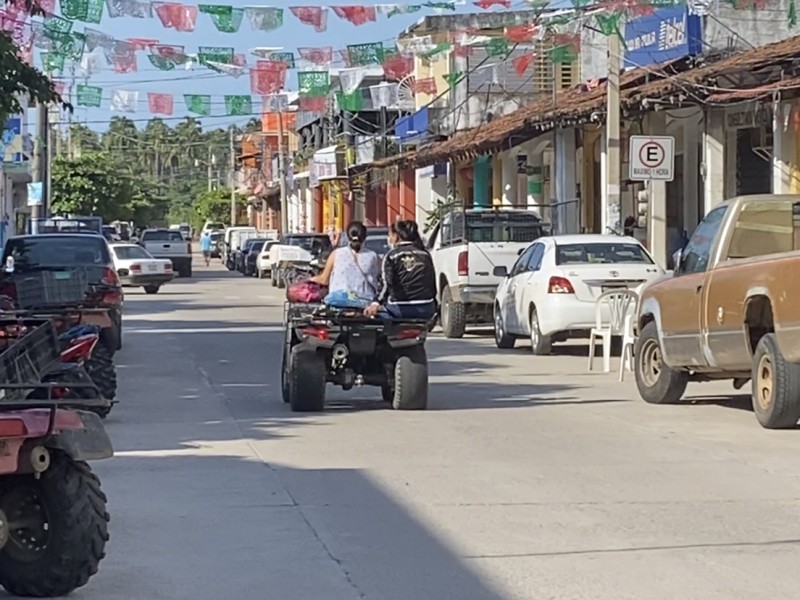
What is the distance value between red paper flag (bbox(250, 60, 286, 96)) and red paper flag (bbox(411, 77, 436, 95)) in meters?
13.9

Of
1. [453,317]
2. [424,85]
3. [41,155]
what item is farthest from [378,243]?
[453,317]

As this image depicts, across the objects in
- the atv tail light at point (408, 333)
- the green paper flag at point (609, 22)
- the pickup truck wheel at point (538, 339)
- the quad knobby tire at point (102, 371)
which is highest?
the green paper flag at point (609, 22)

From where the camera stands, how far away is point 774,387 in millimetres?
12742

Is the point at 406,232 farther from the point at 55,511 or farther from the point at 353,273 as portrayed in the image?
the point at 55,511

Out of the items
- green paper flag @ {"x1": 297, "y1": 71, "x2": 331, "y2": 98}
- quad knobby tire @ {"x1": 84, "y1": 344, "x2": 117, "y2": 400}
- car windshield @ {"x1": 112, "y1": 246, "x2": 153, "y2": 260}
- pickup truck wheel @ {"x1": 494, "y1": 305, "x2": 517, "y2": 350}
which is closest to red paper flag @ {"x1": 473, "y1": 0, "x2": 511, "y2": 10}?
pickup truck wheel @ {"x1": 494, "y1": 305, "x2": 517, "y2": 350}

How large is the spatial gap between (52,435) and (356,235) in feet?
27.2

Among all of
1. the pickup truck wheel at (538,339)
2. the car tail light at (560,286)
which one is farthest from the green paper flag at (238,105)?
the car tail light at (560,286)

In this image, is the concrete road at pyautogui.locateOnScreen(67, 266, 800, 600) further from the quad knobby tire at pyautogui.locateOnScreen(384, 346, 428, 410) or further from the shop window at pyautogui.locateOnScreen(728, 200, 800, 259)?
the shop window at pyautogui.locateOnScreen(728, 200, 800, 259)

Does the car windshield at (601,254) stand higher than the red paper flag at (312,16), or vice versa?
the red paper flag at (312,16)

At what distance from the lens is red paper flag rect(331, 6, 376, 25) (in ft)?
82.2

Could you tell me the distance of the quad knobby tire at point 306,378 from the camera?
14.5 meters

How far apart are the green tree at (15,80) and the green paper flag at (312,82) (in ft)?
44.0

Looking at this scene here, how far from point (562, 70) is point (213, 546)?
35775 millimetres

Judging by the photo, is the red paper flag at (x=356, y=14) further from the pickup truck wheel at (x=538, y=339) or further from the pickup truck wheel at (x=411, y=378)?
the pickup truck wheel at (x=411, y=378)
